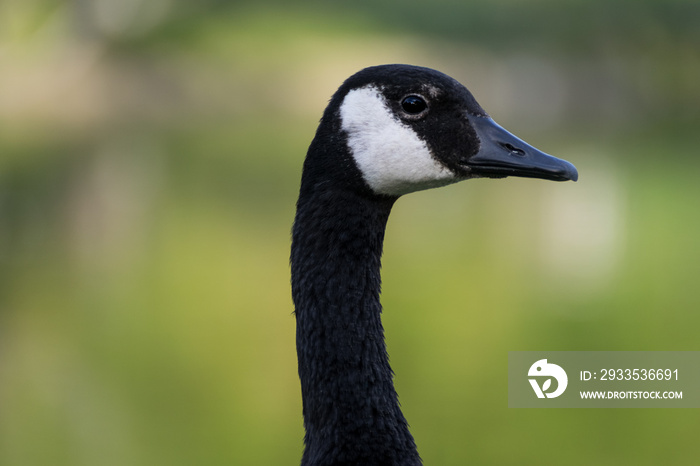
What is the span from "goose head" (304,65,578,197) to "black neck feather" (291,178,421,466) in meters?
0.10

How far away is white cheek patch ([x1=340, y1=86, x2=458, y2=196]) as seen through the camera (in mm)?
2854

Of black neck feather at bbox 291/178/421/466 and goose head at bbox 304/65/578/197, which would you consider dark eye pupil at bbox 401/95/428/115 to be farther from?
black neck feather at bbox 291/178/421/466

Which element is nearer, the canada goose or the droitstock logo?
the canada goose

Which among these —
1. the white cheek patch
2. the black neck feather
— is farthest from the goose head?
the black neck feather

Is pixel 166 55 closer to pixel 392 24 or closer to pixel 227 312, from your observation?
pixel 392 24

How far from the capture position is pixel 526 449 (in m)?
6.05

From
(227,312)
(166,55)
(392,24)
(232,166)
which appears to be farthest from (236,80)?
(227,312)

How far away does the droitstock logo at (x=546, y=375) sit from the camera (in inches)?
269

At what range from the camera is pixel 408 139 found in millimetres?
2908
